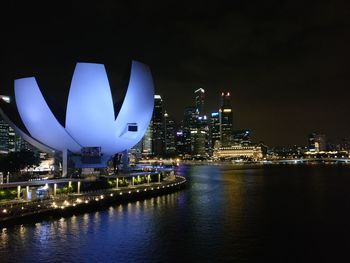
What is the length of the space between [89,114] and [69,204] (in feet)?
30.0

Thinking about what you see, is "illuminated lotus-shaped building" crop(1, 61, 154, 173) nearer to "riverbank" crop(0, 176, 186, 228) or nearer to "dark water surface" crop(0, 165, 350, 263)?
"riverbank" crop(0, 176, 186, 228)

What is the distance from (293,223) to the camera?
2152cm

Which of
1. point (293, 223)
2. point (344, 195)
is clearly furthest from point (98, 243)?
point (344, 195)

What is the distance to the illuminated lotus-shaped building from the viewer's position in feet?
99.6

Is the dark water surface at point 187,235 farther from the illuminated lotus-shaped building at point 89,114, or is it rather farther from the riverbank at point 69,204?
the illuminated lotus-shaped building at point 89,114

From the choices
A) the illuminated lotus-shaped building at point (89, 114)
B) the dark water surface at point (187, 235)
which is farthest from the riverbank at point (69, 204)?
the illuminated lotus-shaped building at point (89, 114)

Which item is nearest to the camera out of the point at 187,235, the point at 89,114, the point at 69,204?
the point at 187,235

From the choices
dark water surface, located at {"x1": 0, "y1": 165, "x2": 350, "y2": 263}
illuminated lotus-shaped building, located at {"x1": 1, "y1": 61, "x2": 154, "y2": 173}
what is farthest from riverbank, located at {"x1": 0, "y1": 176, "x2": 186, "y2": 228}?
illuminated lotus-shaped building, located at {"x1": 1, "y1": 61, "x2": 154, "y2": 173}

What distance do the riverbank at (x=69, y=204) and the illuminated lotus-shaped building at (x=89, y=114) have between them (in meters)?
4.56

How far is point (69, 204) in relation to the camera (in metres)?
23.4

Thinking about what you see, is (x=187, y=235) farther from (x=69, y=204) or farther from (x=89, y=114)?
(x=89, y=114)

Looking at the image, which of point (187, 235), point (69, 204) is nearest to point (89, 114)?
point (69, 204)

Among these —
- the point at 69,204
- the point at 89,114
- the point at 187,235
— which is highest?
the point at 89,114

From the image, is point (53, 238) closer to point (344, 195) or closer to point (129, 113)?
point (129, 113)
